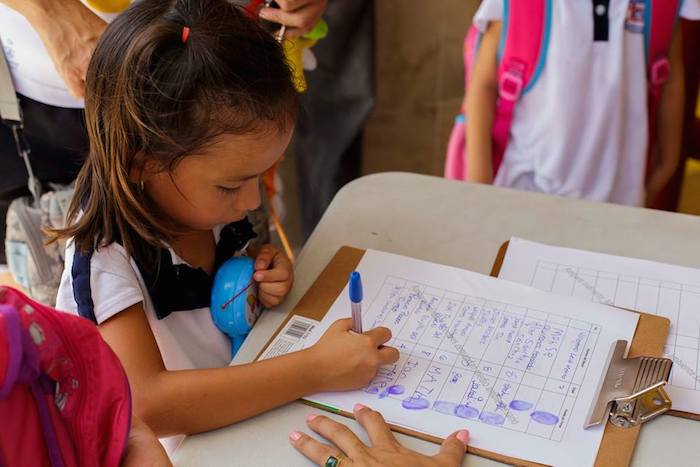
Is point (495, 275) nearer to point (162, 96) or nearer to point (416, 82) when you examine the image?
point (162, 96)

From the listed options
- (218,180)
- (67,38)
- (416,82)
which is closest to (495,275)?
(218,180)

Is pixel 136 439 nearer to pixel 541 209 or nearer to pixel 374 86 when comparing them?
pixel 541 209

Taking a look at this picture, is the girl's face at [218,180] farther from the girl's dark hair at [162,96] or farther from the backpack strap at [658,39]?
the backpack strap at [658,39]

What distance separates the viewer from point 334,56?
209 centimetres

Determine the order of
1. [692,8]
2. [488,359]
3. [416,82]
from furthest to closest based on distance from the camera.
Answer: [416,82], [692,8], [488,359]

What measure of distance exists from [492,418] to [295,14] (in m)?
0.72

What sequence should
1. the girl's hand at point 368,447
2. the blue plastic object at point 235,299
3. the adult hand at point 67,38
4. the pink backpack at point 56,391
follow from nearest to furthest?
the pink backpack at point 56,391
the girl's hand at point 368,447
the blue plastic object at point 235,299
the adult hand at point 67,38

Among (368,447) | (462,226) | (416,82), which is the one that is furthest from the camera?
(416,82)

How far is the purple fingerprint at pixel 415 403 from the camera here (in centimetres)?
84

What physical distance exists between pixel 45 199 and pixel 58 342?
667mm

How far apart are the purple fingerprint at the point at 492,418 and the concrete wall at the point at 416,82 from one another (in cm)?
160

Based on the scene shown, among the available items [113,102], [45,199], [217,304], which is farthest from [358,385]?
[45,199]

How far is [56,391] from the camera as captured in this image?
0.69 meters

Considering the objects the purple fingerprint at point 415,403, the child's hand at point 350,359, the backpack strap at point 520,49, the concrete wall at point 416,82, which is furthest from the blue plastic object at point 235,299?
the concrete wall at point 416,82
